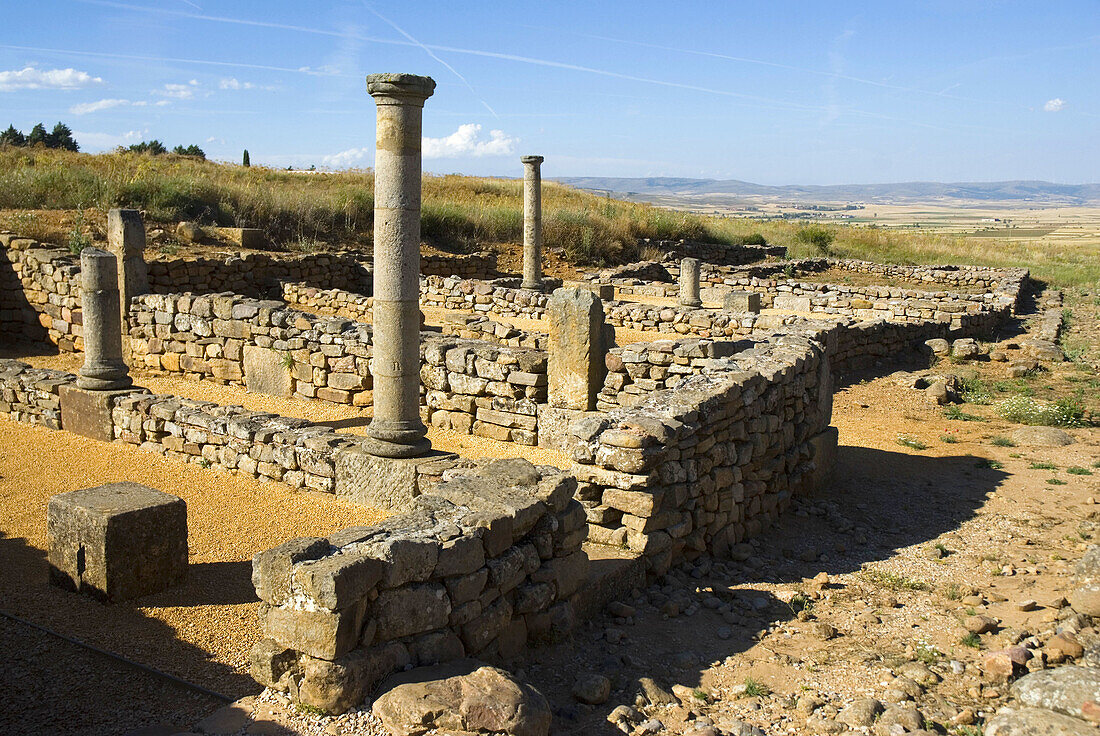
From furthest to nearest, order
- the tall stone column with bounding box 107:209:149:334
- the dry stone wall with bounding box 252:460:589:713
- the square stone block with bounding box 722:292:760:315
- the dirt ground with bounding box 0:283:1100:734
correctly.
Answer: the square stone block with bounding box 722:292:760:315
the tall stone column with bounding box 107:209:149:334
the dirt ground with bounding box 0:283:1100:734
the dry stone wall with bounding box 252:460:589:713

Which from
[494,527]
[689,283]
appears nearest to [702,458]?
[494,527]

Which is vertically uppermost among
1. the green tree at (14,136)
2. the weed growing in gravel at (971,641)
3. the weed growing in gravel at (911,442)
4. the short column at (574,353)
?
the green tree at (14,136)

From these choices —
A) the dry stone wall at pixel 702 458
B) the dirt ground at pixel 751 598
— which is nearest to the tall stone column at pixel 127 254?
the dirt ground at pixel 751 598

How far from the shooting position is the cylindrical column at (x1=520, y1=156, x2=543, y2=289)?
877 inches

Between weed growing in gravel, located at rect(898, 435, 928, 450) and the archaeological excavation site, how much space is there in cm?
6

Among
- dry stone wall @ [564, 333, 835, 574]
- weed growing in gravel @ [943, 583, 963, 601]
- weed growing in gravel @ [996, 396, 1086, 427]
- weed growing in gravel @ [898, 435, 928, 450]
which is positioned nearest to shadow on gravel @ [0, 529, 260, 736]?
dry stone wall @ [564, 333, 835, 574]

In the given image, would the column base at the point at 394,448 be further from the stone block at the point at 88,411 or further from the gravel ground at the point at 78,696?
the stone block at the point at 88,411

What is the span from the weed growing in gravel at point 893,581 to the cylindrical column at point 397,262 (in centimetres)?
424

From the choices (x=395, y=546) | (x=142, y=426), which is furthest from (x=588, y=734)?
(x=142, y=426)

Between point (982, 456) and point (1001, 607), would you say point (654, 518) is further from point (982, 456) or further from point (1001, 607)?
point (982, 456)

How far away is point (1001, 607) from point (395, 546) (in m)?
4.72

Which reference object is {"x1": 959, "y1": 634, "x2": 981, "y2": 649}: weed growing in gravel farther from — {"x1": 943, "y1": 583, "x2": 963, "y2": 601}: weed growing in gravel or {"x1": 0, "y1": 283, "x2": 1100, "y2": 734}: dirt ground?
{"x1": 943, "y1": 583, "x2": 963, "y2": 601}: weed growing in gravel

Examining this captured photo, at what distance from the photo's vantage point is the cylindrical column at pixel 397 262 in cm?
820

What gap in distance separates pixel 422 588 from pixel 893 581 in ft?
14.0
